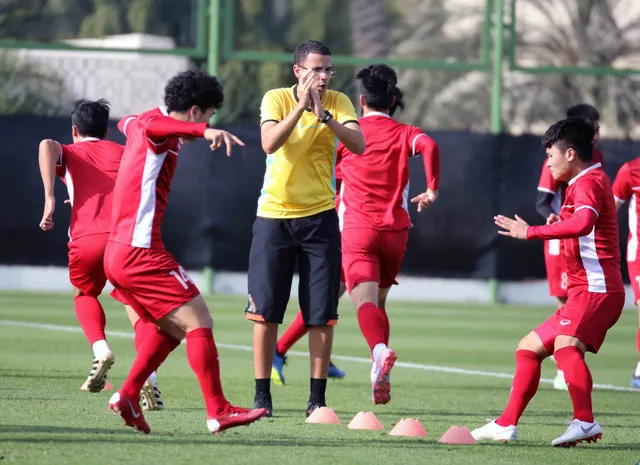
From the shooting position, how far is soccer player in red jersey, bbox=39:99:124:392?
861 centimetres

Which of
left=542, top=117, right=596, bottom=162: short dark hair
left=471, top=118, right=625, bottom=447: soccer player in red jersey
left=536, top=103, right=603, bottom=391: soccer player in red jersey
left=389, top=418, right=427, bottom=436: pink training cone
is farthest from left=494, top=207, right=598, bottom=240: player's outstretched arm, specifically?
left=536, top=103, right=603, bottom=391: soccer player in red jersey

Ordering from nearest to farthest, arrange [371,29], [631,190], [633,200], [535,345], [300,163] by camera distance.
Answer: [535,345], [300,163], [631,190], [633,200], [371,29]

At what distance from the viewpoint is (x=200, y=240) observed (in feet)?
58.0

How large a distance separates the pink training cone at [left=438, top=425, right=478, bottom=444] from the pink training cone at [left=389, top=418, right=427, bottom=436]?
0.74 feet

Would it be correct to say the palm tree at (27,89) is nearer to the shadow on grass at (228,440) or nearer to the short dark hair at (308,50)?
the short dark hair at (308,50)

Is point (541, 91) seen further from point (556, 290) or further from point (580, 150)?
point (580, 150)

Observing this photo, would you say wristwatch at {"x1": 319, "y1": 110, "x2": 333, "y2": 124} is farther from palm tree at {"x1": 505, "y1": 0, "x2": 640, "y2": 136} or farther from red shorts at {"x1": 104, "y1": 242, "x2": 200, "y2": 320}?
palm tree at {"x1": 505, "y1": 0, "x2": 640, "y2": 136}

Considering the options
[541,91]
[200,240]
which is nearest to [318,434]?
[200,240]

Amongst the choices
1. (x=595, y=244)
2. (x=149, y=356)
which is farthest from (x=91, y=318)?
(x=595, y=244)

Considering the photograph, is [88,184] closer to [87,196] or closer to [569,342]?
[87,196]

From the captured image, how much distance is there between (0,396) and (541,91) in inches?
866

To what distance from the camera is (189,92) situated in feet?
21.9

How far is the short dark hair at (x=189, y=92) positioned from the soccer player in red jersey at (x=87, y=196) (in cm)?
208

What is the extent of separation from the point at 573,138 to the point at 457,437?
1.67 m
